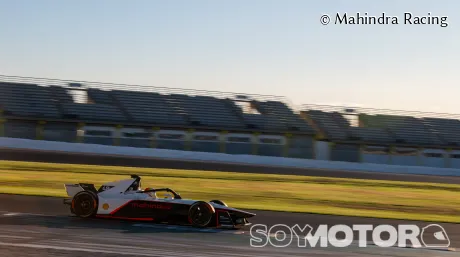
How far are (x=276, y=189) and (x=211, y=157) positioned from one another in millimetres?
12104

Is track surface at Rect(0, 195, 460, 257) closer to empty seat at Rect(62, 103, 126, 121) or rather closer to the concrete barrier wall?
the concrete barrier wall

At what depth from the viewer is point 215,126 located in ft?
127

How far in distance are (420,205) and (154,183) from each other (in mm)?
8786

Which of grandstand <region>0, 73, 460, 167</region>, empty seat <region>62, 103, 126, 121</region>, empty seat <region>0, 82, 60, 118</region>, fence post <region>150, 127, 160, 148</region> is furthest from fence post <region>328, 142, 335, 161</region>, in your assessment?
empty seat <region>0, 82, 60, 118</region>

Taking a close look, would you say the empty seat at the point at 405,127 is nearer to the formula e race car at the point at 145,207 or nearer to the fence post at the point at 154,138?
the fence post at the point at 154,138

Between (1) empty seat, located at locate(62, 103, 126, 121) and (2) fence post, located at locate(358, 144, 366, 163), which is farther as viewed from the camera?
(2) fence post, located at locate(358, 144, 366, 163)

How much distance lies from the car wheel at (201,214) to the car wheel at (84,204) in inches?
73.6

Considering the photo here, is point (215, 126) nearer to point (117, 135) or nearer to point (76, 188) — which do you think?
point (117, 135)

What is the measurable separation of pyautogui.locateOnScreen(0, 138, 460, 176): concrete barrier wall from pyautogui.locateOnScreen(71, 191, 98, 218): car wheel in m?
19.4

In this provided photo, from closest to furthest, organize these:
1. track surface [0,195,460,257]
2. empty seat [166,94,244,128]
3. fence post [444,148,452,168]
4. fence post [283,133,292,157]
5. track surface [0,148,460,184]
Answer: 1. track surface [0,195,460,257]
2. track surface [0,148,460,184]
3. fence post [283,133,292,157]
4. empty seat [166,94,244,128]
5. fence post [444,148,452,168]

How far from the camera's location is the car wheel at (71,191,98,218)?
40.1ft

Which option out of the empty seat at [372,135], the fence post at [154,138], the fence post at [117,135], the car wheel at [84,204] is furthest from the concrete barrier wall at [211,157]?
the car wheel at [84,204]

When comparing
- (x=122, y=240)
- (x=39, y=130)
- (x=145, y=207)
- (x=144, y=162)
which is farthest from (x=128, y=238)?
(x=39, y=130)

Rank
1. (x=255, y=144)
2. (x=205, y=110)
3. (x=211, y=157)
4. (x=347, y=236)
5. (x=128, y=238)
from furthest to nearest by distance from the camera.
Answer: (x=205, y=110) → (x=255, y=144) → (x=211, y=157) → (x=347, y=236) → (x=128, y=238)
